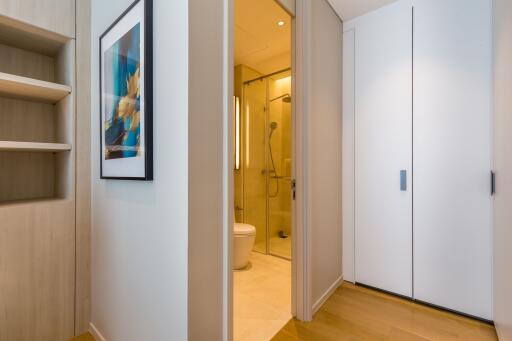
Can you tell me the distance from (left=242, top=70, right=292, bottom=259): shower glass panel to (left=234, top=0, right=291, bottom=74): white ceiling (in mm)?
216

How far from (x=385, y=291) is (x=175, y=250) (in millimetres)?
2027

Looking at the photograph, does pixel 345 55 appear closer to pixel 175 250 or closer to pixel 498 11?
pixel 498 11

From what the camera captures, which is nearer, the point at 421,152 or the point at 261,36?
the point at 421,152

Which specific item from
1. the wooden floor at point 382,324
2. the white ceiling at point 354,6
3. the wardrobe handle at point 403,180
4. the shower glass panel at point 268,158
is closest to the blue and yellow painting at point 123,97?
the wooden floor at point 382,324

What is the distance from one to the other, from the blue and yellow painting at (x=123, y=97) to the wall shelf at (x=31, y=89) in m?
0.31

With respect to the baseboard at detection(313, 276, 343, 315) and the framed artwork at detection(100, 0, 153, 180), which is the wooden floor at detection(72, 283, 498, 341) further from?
the framed artwork at detection(100, 0, 153, 180)

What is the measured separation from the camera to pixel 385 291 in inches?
88.1

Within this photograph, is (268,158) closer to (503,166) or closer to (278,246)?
(278,246)

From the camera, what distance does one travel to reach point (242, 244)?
106 inches

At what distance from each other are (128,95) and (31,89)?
69cm

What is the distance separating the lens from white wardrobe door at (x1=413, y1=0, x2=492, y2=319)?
181cm

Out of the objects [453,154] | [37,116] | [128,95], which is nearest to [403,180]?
[453,154]

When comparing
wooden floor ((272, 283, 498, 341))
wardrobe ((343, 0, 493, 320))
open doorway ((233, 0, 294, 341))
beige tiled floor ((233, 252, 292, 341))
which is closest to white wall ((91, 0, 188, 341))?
beige tiled floor ((233, 252, 292, 341))

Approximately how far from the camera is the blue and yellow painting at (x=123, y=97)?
4.07 ft
